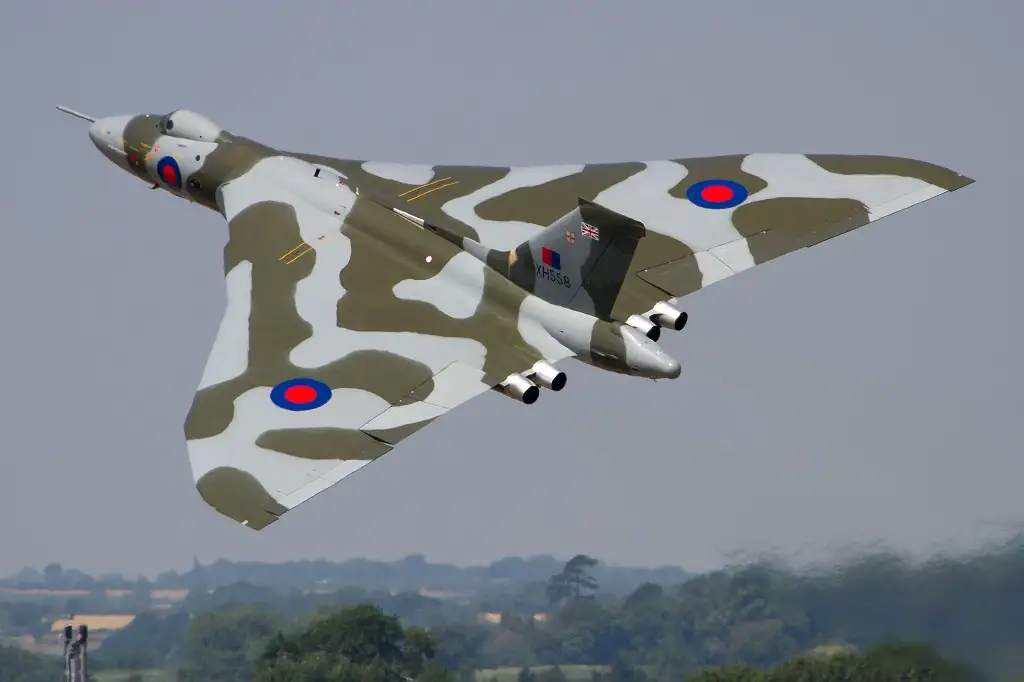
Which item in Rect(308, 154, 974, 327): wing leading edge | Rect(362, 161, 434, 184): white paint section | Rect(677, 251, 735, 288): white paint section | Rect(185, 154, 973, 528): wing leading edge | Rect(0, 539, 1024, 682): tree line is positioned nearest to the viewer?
Rect(185, 154, 973, 528): wing leading edge

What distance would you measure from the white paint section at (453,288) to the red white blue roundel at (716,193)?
6.71 metres

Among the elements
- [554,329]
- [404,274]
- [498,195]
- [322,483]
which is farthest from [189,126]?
[322,483]

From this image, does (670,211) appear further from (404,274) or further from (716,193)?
(404,274)

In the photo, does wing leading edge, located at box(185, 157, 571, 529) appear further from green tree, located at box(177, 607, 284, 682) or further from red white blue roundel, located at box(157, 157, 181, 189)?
Answer: green tree, located at box(177, 607, 284, 682)

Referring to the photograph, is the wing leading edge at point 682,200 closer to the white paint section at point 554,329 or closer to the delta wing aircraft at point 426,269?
the delta wing aircraft at point 426,269

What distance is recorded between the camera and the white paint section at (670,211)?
45.4 m

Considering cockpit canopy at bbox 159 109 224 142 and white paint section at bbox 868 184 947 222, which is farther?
cockpit canopy at bbox 159 109 224 142

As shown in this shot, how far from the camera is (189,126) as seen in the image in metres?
52.6

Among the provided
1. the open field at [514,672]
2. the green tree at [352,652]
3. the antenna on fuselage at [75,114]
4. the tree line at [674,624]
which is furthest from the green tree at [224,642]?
the antenna on fuselage at [75,114]

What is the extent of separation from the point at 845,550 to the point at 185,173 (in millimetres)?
20700

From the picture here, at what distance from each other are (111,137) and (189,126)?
9.36ft

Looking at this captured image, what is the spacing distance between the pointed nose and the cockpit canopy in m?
1.46

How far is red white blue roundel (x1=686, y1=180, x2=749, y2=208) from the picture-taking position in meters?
47.2

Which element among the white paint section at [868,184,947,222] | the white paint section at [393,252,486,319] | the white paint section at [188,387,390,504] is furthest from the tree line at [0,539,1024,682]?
the white paint section at [188,387,390,504]
